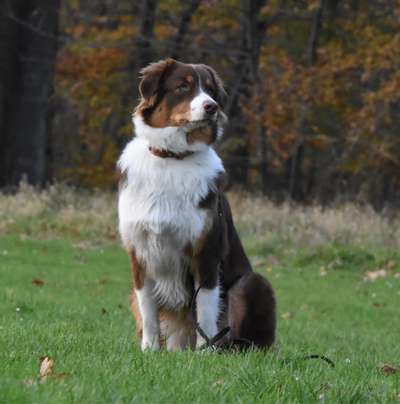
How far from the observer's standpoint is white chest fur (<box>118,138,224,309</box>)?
7125 millimetres

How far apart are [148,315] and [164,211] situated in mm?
843

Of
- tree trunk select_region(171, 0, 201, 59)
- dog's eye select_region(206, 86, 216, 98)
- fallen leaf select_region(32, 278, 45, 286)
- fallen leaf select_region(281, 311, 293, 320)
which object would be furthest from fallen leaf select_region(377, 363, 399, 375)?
tree trunk select_region(171, 0, 201, 59)

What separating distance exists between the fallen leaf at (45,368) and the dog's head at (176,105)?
2356 mm

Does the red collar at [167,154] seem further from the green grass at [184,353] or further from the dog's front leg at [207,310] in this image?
the green grass at [184,353]

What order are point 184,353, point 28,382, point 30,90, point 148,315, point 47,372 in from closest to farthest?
point 28,382, point 47,372, point 184,353, point 148,315, point 30,90

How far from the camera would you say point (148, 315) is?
24.3ft

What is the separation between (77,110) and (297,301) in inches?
1017

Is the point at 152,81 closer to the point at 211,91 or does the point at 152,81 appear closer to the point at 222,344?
the point at 211,91

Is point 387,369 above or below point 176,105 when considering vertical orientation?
below

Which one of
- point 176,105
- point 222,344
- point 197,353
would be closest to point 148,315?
point 222,344

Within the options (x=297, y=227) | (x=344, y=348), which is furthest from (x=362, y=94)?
(x=344, y=348)

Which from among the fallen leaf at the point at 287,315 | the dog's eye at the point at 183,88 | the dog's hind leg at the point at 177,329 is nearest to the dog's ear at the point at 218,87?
the dog's eye at the point at 183,88

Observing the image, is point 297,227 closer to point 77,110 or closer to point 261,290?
point 261,290

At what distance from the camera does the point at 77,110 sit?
38.8 meters
